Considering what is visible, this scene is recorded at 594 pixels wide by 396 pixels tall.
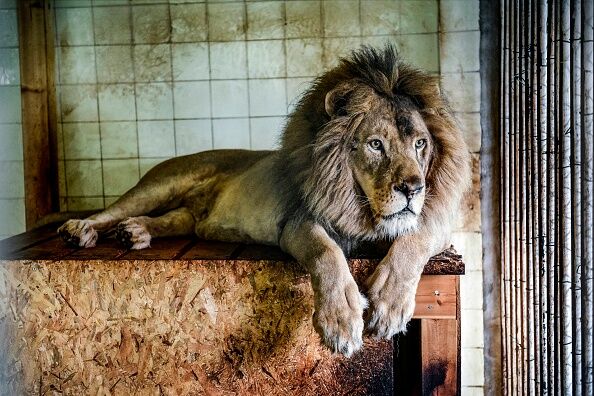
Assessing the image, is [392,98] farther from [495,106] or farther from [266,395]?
[495,106]

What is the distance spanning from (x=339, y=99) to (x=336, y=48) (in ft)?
5.42

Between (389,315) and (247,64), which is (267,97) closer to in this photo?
(247,64)

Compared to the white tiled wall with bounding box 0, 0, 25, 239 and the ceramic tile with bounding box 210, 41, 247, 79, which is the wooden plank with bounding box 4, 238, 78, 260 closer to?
the white tiled wall with bounding box 0, 0, 25, 239

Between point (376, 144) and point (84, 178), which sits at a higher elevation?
point (376, 144)

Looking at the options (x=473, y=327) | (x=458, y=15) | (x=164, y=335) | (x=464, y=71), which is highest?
(x=458, y=15)

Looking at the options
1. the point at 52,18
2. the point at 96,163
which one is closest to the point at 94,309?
the point at 96,163

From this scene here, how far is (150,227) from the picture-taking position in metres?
3.04

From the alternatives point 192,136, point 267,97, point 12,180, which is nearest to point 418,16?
point 267,97

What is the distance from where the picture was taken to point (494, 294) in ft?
12.9

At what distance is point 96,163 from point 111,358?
1.94 metres

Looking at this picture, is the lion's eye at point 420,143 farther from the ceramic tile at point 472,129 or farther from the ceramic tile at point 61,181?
the ceramic tile at point 61,181

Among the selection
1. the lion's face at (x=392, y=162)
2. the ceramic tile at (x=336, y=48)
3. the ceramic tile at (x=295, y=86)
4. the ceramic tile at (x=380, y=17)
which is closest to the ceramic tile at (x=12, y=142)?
the ceramic tile at (x=295, y=86)

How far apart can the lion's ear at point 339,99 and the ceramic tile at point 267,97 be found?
1.66m

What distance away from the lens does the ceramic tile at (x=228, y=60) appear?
396cm
